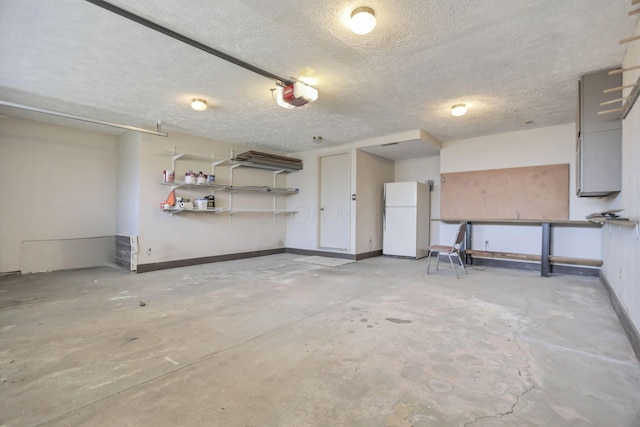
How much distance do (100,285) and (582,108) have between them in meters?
6.53

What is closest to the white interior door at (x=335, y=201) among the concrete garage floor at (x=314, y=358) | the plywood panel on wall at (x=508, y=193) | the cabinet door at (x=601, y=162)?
the plywood panel on wall at (x=508, y=193)

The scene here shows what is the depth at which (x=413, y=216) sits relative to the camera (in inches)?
256

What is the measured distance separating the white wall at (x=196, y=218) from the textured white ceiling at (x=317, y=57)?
0.89 metres

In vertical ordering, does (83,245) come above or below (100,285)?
above

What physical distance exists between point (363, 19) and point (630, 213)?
9.12 feet

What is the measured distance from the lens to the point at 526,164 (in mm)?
5418

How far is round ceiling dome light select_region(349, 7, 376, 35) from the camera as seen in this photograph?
2254 mm

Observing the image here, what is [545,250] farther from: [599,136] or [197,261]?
[197,261]

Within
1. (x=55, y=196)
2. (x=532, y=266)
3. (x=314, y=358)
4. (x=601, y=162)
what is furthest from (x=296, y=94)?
(x=532, y=266)

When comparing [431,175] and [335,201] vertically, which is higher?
[431,175]

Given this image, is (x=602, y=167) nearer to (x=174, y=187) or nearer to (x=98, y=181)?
(x=174, y=187)

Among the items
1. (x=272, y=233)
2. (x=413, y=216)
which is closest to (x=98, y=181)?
(x=272, y=233)

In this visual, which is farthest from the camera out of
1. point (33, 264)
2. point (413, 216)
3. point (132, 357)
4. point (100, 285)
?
point (413, 216)

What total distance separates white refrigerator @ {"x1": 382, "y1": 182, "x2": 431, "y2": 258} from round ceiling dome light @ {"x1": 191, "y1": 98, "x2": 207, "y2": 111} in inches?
170
